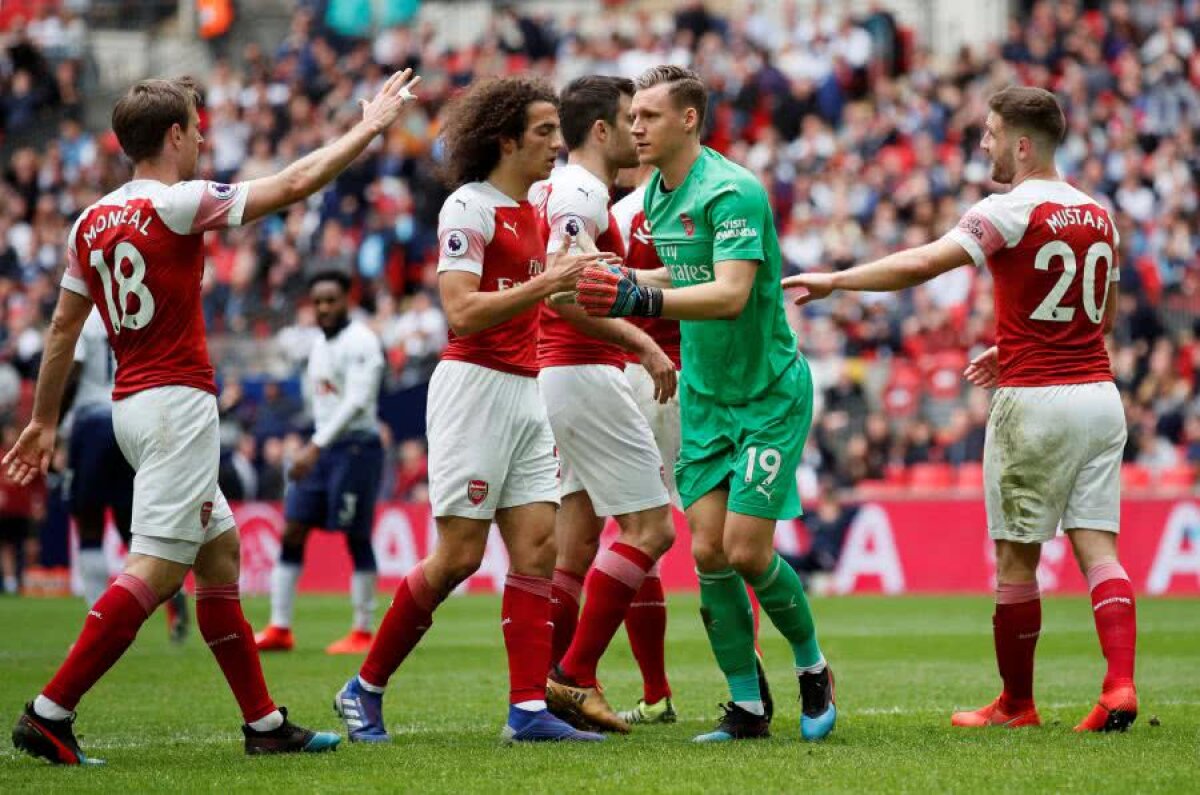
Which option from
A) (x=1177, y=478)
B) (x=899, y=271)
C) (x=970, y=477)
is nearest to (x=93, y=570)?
(x=899, y=271)

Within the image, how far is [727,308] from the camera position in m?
7.27

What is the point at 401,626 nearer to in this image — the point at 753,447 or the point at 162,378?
the point at 162,378

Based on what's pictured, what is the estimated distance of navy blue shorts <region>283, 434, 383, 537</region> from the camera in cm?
1322

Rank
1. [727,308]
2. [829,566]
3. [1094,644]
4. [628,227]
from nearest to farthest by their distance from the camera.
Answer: [727,308] < [628,227] < [1094,644] < [829,566]

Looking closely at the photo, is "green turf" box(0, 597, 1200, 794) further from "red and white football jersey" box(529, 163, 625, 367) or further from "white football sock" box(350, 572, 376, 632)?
"red and white football jersey" box(529, 163, 625, 367)

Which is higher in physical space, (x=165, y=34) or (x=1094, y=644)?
(x=165, y=34)

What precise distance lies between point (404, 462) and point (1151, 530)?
8.62 m

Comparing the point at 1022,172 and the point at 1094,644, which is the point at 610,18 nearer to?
the point at 1094,644

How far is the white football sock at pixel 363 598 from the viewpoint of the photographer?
1306 cm

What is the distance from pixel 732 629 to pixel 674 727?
77cm

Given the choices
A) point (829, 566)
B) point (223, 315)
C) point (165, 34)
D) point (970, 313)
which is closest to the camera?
point (829, 566)

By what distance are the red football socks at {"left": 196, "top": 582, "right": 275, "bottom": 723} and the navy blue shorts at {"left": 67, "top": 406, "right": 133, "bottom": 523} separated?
553 centimetres

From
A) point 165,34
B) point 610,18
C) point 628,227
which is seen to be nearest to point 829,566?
point 628,227

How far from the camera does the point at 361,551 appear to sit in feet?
43.5
